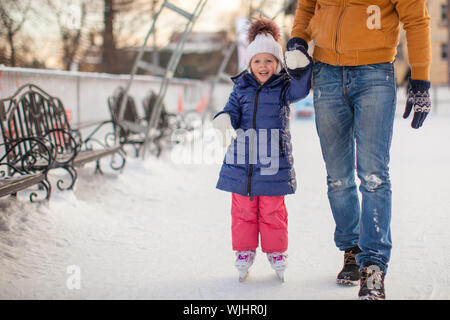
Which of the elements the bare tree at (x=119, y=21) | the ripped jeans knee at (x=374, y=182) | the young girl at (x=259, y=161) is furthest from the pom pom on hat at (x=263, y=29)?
the bare tree at (x=119, y=21)

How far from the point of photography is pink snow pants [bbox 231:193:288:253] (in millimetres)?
2869

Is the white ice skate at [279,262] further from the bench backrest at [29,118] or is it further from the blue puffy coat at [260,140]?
the bench backrest at [29,118]

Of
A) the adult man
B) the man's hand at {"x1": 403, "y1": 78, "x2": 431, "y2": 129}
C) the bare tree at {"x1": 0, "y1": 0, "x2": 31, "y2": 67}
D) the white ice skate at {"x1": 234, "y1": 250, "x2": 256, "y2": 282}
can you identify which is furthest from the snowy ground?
the bare tree at {"x1": 0, "y1": 0, "x2": 31, "y2": 67}

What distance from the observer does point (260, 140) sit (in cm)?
285

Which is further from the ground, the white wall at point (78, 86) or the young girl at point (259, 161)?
the white wall at point (78, 86)

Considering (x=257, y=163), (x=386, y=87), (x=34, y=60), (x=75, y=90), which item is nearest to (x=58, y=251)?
(x=257, y=163)

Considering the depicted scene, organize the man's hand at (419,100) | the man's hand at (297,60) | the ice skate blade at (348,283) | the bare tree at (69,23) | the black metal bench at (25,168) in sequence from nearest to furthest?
the man's hand at (419,100) < the man's hand at (297,60) < the ice skate blade at (348,283) < the black metal bench at (25,168) < the bare tree at (69,23)

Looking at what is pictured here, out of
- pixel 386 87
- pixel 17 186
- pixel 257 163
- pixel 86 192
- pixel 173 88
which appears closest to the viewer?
pixel 386 87

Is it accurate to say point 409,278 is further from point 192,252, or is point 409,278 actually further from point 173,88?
point 173,88

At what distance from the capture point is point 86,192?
5125 mm

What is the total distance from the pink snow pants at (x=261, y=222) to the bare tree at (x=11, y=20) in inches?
271

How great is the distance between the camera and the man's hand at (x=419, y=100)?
2.49 m

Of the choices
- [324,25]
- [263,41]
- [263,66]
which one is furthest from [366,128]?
[263,41]

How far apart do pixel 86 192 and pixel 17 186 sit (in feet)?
5.43
